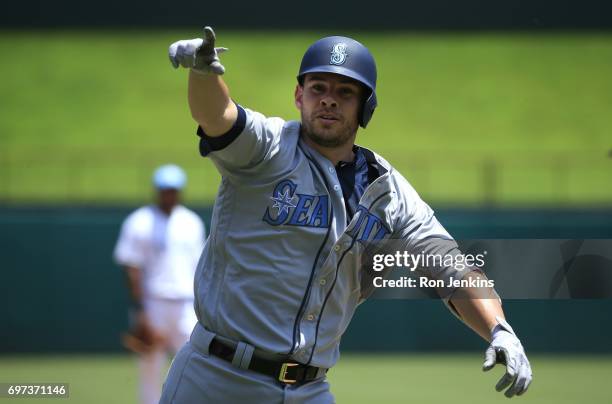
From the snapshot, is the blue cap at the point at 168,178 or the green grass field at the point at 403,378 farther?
the green grass field at the point at 403,378

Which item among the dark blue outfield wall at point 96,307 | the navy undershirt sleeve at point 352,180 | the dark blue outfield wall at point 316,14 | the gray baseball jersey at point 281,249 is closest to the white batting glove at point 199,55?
the gray baseball jersey at point 281,249

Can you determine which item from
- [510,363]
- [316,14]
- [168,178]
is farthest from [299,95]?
[316,14]

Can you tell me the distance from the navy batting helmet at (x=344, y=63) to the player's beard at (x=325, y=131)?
12 cm

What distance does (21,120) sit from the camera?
784 inches

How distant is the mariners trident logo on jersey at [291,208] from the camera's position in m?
3.29

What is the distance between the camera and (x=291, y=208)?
330 cm

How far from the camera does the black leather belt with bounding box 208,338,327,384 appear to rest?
3.34 m

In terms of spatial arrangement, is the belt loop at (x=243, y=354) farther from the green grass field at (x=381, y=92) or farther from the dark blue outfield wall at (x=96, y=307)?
the green grass field at (x=381, y=92)

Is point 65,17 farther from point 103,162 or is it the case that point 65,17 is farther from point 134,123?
point 103,162

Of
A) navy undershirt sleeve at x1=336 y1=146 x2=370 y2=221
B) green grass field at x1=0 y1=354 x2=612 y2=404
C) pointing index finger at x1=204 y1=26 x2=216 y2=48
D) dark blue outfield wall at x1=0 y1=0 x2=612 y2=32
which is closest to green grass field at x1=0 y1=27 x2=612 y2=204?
dark blue outfield wall at x1=0 y1=0 x2=612 y2=32

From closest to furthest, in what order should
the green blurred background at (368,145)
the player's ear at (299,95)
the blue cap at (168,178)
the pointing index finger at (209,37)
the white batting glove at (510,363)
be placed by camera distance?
the pointing index finger at (209,37) < the white batting glove at (510,363) < the player's ear at (299,95) < the blue cap at (168,178) < the green blurred background at (368,145)

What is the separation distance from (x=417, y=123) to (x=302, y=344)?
17.1 m

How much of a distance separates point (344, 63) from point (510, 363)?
1.16 meters

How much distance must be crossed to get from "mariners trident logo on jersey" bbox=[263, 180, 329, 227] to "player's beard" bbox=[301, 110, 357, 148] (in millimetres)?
214
